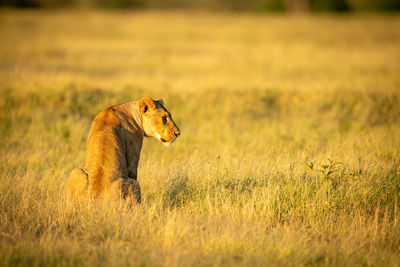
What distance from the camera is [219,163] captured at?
25.6 ft

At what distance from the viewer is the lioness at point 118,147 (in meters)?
5.67

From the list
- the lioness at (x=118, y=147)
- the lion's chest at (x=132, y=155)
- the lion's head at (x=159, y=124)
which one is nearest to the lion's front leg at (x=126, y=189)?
the lioness at (x=118, y=147)

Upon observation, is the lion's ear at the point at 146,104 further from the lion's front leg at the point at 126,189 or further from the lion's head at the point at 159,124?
the lion's front leg at the point at 126,189

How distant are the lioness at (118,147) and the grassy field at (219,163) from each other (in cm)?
25

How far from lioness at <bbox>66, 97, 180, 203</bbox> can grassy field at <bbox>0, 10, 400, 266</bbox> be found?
25cm

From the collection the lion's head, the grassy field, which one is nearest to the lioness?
the lion's head

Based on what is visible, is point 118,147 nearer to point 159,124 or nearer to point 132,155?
point 132,155

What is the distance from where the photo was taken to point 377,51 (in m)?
28.7

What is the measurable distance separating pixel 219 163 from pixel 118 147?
7.67 feet

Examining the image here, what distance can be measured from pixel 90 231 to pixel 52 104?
848 centimetres

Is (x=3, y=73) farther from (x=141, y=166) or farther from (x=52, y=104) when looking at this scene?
(x=141, y=166)

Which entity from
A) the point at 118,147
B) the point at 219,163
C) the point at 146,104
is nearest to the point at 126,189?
the point at 118,147

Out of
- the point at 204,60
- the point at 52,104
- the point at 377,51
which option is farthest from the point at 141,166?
the point at 377,51

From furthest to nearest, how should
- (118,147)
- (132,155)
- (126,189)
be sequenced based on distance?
1. (132,155)
2. (118,147)
3. (126,189)
